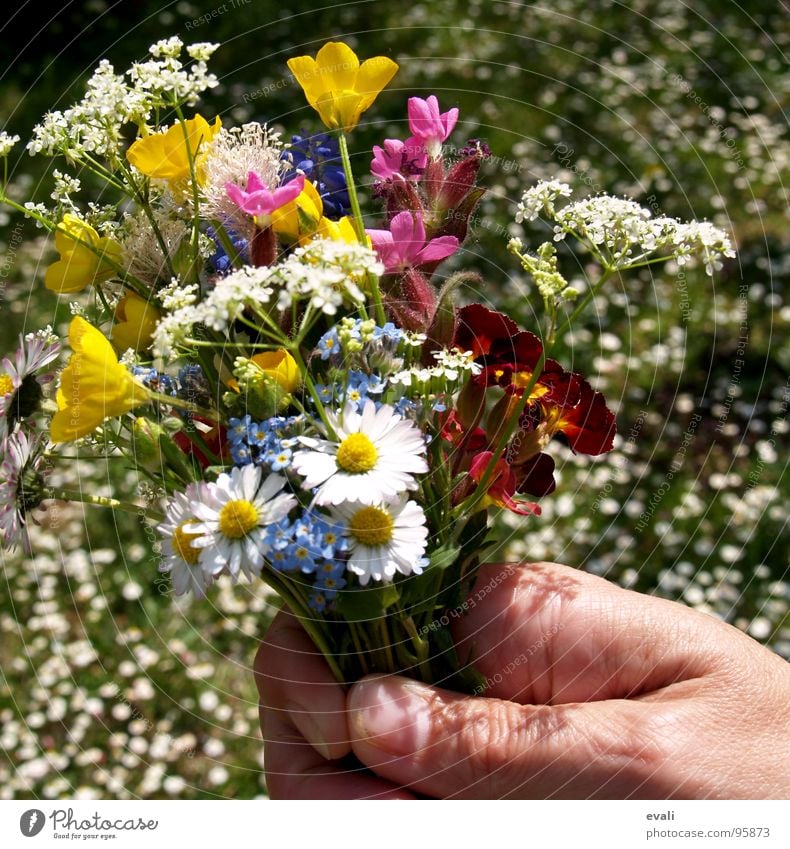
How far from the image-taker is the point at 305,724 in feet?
2.36

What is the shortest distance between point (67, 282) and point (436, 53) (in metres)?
2.08

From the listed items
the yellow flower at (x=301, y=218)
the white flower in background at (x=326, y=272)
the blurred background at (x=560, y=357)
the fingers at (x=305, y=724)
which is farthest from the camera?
the blurred background at (x=560, y=357)

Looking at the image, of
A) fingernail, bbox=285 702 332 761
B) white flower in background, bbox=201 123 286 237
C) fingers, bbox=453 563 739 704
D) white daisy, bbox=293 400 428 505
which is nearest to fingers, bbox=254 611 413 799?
fingernail, bbox=285 702 332 761

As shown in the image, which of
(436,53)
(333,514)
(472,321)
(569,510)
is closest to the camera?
(333,514)

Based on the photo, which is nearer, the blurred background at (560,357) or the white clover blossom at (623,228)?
the white clover blossom at (623,228)

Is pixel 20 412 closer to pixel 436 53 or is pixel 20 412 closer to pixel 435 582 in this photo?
pixel 435 582

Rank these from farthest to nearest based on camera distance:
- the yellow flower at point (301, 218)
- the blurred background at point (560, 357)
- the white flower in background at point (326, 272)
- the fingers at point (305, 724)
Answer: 1. the blurred background at point (560, 357)
2. the fingers at point (305, 724)
3. the yellow flower at point (301, 218)
4. the white flower in background at point (326, 272)

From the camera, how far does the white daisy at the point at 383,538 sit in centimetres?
54

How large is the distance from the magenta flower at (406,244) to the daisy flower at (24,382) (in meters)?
0.23

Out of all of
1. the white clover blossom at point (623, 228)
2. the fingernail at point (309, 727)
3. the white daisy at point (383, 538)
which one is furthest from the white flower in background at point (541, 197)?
the fingernail at point (309, 727)

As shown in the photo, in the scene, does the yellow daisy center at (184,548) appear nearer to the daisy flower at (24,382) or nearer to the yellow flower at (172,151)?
the daisy flower at (24,382)

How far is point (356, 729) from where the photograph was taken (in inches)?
26.5

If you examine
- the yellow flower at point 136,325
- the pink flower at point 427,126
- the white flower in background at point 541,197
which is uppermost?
the pink flower at point 427,126

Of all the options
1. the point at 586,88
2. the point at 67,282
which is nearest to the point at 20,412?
the point at 67,282
